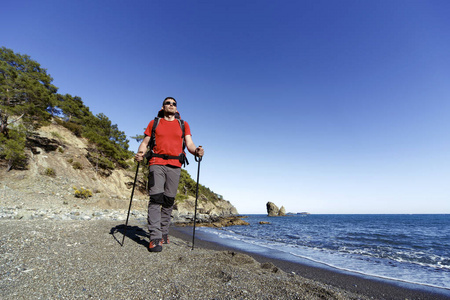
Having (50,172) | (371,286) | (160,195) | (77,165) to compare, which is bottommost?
(371,286)

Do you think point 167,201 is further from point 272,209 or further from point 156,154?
point 272,209

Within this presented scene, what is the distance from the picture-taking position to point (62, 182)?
22.8 metres

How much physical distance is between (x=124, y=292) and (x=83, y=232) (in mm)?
4345

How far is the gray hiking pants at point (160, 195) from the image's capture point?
4.67 m

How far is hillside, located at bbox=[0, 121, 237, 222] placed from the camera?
14.3 meters

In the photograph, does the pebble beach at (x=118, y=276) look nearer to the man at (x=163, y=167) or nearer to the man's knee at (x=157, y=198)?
the man at (x=163, y=167)

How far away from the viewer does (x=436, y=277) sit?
6.59m

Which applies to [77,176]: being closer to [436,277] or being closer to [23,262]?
[23,262]

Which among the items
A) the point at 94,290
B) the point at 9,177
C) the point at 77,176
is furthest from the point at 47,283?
the point at 77,176

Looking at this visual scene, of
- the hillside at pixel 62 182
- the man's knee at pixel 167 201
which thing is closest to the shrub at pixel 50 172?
the hillside at pixel 62 182

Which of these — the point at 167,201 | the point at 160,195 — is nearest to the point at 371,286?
the point at 167,201

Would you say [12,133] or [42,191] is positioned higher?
[12,133]

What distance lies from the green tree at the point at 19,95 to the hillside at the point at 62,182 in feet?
8.91

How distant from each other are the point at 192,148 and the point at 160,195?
1.52 meters
